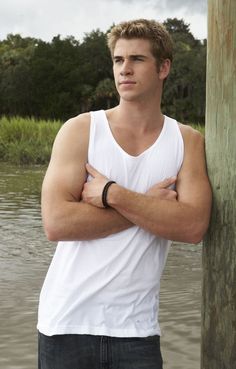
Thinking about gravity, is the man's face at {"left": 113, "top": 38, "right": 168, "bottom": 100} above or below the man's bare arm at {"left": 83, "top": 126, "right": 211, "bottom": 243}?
above

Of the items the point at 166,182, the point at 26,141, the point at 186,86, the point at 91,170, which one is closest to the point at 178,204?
the point at 166,182

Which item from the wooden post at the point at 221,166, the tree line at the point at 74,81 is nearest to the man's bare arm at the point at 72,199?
the wooden post at the point at 221,166

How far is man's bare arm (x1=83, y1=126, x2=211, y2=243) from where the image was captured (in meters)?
2.21

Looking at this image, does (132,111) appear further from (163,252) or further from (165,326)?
(165,326)

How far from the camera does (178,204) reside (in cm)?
226

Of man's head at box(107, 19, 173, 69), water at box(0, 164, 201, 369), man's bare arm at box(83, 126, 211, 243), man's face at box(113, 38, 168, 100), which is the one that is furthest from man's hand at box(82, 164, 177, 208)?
water at box(0, 164, 201, 369)

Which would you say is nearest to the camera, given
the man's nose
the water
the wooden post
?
the man's nose

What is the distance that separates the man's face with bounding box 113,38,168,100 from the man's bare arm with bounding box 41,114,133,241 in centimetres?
16

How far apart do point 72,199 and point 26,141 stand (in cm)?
1693

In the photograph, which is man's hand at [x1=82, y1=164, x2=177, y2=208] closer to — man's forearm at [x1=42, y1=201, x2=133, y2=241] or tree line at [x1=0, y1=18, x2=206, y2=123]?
man's forearm at [x1=42, y1=201, x2=133, y2=241]

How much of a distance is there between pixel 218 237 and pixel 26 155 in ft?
51.2

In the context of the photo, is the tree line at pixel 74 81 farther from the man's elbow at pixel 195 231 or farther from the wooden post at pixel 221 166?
the man's elbow at pixel 195 231

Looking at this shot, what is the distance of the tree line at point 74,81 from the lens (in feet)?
174

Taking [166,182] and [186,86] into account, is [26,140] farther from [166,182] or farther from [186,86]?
[186,86]
